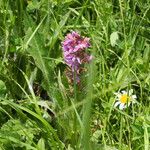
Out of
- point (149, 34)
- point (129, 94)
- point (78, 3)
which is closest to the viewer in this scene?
point (129, 94)

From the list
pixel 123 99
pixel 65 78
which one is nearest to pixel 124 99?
pixel 123 99

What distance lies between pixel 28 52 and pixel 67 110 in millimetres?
453

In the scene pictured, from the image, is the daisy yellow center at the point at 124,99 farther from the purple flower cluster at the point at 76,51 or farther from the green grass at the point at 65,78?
the purple flower cluster at the point at 76,51

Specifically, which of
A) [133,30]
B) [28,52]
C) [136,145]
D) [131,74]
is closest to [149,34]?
[133,30]

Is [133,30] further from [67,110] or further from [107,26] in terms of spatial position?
[67,110]

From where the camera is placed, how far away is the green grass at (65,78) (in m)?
1.54

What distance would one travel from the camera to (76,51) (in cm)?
151

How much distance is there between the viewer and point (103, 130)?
5.17 ft

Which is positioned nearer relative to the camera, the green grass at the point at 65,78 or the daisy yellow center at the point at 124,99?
the green grass at the point at 65,78

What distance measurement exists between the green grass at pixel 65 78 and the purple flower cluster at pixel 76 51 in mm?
83

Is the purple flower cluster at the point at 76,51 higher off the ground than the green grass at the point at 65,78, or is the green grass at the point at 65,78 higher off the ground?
the purple flower cluster at the point at 76,51

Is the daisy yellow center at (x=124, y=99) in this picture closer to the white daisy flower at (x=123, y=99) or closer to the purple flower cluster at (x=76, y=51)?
the white daisy flower at (x=123, y=99)

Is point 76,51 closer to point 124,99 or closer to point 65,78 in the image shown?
point 65,78

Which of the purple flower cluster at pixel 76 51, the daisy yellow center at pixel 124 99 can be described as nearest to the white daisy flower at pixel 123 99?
the daisy yellow center at pixel 124 99
